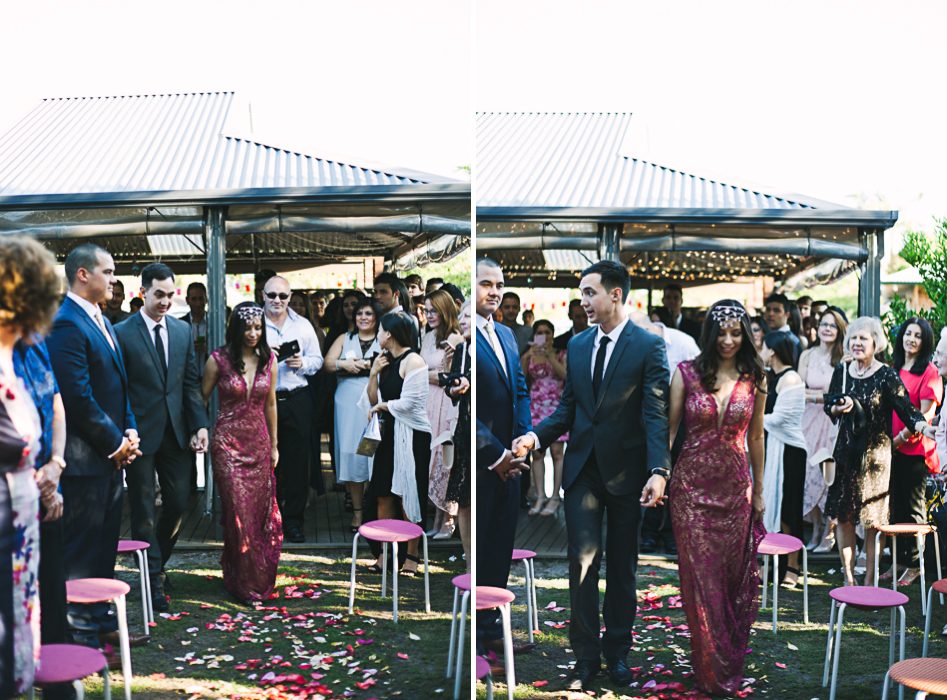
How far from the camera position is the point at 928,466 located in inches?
156

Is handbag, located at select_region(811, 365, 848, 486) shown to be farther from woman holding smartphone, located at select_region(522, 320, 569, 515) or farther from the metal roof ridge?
the metal roof ridge

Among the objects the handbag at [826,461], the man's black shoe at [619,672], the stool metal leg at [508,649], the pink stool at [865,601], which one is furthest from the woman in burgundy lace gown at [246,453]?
the handbag at [826,461]

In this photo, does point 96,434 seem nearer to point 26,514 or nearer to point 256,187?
point 26,514

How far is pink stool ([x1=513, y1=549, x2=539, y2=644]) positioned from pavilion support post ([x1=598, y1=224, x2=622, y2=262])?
2359mm

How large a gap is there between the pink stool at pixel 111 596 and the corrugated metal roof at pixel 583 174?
183 centimetres

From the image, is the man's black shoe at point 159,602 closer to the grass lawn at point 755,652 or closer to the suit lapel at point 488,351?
the suit lapel at point 488,351

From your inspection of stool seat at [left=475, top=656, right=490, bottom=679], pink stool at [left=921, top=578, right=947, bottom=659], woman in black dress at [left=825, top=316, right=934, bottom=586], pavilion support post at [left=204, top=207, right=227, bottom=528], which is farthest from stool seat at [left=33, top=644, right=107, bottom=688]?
woman in black dress at [left=825, top=316, right=934, bottom=586]

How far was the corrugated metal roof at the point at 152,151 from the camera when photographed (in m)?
1.66

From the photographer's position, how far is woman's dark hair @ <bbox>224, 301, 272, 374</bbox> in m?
1.70

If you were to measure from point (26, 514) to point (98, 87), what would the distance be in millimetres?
1063

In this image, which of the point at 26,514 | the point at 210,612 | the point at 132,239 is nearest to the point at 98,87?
the point at 132,239

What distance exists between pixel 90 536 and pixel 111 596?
0.18 m

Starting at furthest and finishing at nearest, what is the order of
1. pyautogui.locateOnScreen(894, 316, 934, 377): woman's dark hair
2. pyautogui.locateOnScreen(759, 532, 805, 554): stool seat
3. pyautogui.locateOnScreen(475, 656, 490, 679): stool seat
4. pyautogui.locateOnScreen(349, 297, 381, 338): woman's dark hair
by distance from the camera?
pyautogui.locateOnScreen(894, 316, 934, 377): woman's dark hair < pyautogui.locateOnScreen(759, 532, 805, 554): stool seat < pyautogui.locateOnScreen(475, 656, 490, 679): stool seat < pyautogui.locateOnScreen(349, 297, 381, 338): woman's dark hair

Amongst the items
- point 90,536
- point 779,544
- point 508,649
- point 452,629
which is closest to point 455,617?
point 452,629
